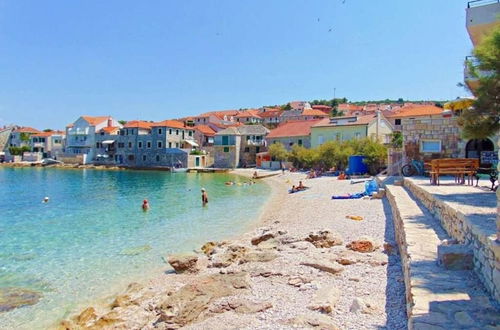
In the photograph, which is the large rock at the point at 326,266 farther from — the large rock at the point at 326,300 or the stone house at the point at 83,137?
the stone house at the point at 83,137

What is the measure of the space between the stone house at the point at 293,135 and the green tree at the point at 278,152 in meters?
3.09

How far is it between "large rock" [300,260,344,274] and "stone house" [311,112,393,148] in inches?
1676

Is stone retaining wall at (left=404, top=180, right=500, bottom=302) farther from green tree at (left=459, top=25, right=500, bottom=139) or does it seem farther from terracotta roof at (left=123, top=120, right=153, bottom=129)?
terracotta roof at (left=123, top=120, right=153, bottom=129)

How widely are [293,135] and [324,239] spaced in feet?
172

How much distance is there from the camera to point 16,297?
10.3 meters

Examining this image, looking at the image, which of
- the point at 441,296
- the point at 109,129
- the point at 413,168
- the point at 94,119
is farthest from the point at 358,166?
the point at 94,119

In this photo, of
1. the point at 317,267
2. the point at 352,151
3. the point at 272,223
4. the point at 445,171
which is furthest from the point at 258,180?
the point at 317,267

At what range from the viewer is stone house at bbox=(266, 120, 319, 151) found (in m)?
62.0

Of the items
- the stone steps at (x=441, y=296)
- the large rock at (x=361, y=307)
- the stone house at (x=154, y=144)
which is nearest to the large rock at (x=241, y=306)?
A: the large rock at (x=361, y=307)

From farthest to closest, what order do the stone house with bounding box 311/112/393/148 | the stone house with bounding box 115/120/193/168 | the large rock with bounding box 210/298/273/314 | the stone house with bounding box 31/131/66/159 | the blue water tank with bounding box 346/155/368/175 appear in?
the stone house with bounding box 31/131/66/159 < the stone house with bounding box 115/120/193/168 < the stone house with bounding box 311/112/393/148 < the blue water tank with bounding box 346/155/368/175 < the large rock with bounding box 210/298/273/314

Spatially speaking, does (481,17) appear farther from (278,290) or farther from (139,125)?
(139,125)

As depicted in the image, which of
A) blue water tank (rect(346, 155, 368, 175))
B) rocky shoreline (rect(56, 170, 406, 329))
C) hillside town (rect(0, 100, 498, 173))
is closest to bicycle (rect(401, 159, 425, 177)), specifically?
rocky shoreline (rect(56, 170, 406, 329))

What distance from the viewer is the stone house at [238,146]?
69250 millimetres

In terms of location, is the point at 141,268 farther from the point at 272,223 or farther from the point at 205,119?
the point at 205,119
